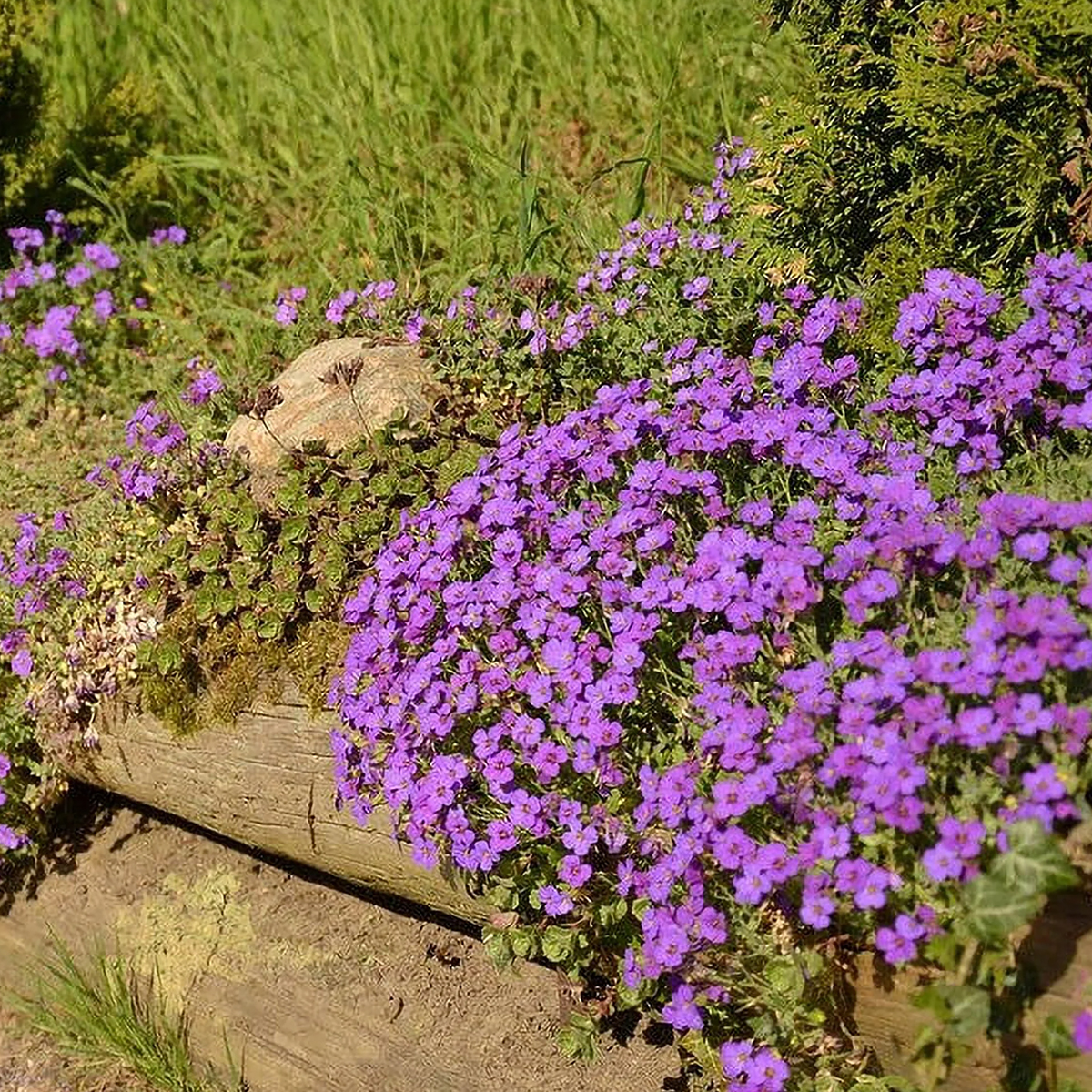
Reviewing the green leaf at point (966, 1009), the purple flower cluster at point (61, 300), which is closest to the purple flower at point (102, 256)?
the purple flower cluster at point (61, 300)

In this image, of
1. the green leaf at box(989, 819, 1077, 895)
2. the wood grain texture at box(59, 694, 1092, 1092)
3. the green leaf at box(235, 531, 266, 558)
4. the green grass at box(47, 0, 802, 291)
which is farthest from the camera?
the green grass at box(47, 0, 802, 291)

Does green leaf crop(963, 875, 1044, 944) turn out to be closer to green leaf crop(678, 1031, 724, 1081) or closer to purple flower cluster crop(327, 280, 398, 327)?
green leaf crop(678, 1031, 724, 1081)

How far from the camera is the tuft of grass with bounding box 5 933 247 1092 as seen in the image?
11.2ft

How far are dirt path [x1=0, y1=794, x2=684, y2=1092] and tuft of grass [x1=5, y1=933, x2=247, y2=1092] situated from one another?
1.9 inches

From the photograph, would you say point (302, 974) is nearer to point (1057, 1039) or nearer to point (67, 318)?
point (1057, 1039)

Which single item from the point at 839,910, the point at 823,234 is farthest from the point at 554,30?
the point at 839,910

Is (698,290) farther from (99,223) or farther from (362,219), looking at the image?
(99,223)

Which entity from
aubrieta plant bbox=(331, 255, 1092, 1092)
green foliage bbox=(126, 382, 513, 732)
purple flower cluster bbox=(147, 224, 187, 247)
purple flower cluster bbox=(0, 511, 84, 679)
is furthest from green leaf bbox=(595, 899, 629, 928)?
purple flower cluster bbox=(147, 224, 187, 247)

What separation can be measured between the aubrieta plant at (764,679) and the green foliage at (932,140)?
261 mm

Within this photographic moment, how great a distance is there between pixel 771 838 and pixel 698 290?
147cm

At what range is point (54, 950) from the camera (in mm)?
3738

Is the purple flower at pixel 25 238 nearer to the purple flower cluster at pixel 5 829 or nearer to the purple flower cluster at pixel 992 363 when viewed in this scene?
the purple flower cluster at pixel 5 829

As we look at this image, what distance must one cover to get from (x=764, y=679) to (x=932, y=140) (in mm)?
1215

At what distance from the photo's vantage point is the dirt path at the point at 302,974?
297 cm
